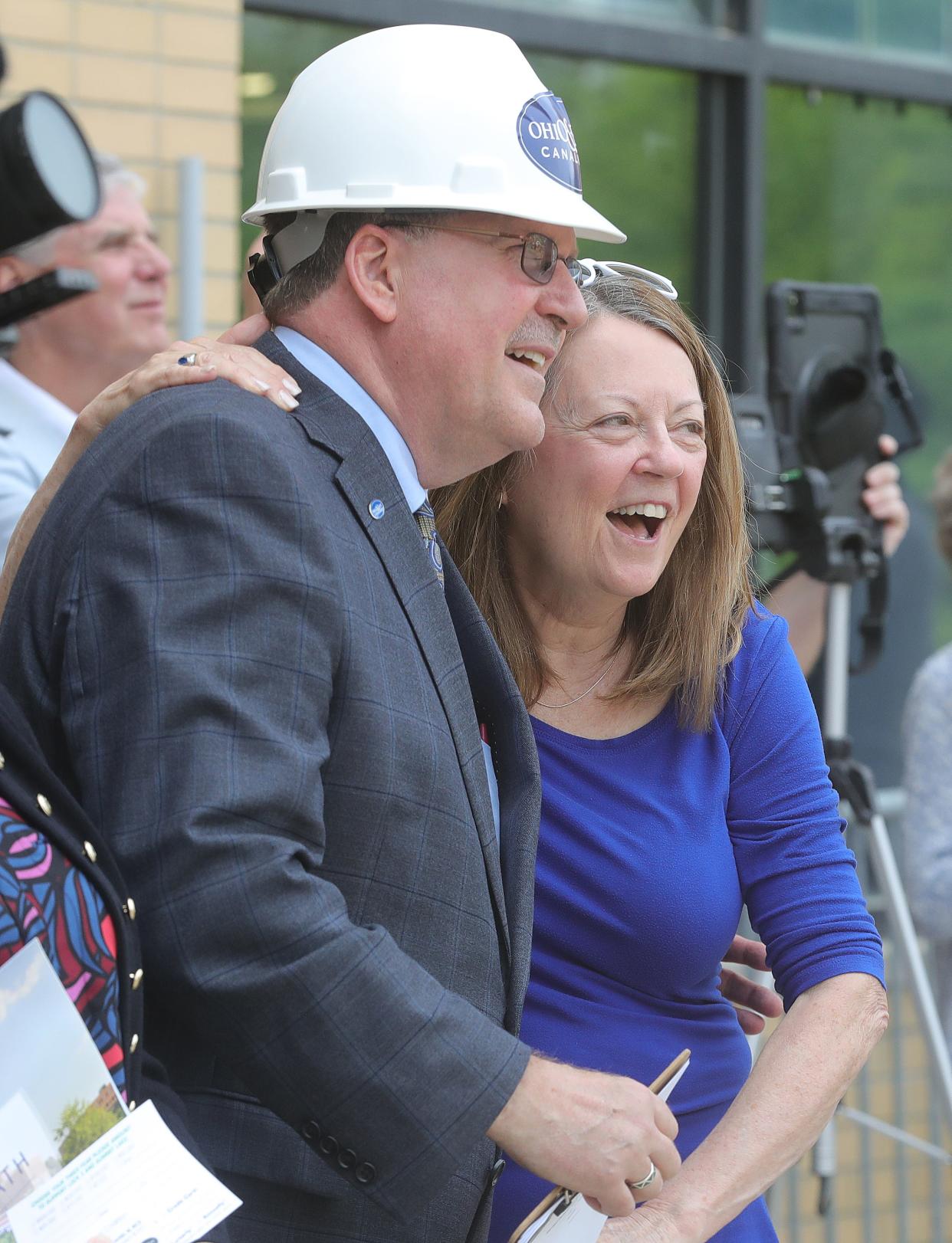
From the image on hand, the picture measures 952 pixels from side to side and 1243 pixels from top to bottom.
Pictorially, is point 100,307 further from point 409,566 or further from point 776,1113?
point 776,1113

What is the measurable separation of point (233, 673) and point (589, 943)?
82 cm

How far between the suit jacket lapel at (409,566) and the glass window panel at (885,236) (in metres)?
3.68

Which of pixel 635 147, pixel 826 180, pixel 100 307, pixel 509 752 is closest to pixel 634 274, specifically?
pixel 509 752

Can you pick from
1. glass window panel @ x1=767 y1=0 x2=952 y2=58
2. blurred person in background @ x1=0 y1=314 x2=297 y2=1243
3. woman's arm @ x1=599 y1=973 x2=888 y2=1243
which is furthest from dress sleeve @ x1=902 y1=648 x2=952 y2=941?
glass window panel @ x1=767 y1=0 x2=952 y2=58

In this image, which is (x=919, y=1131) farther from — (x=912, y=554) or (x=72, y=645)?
(x=72, y=645)

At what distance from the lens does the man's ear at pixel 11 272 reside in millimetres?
3250

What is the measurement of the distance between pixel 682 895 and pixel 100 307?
2219 millimetres

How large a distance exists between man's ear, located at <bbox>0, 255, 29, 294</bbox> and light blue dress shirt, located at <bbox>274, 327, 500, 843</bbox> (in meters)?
1.54

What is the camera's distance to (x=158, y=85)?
4.16 m

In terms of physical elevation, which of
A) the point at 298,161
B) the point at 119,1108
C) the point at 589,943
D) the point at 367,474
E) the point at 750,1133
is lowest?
the point at 750,1133

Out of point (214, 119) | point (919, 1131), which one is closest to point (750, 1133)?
point (919, 1131)

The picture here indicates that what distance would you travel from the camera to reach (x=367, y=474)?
1.70 m

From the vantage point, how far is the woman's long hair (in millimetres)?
2215

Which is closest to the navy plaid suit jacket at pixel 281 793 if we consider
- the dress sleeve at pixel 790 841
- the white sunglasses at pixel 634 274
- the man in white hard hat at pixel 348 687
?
the man in white hard hat at pixel 348 687
